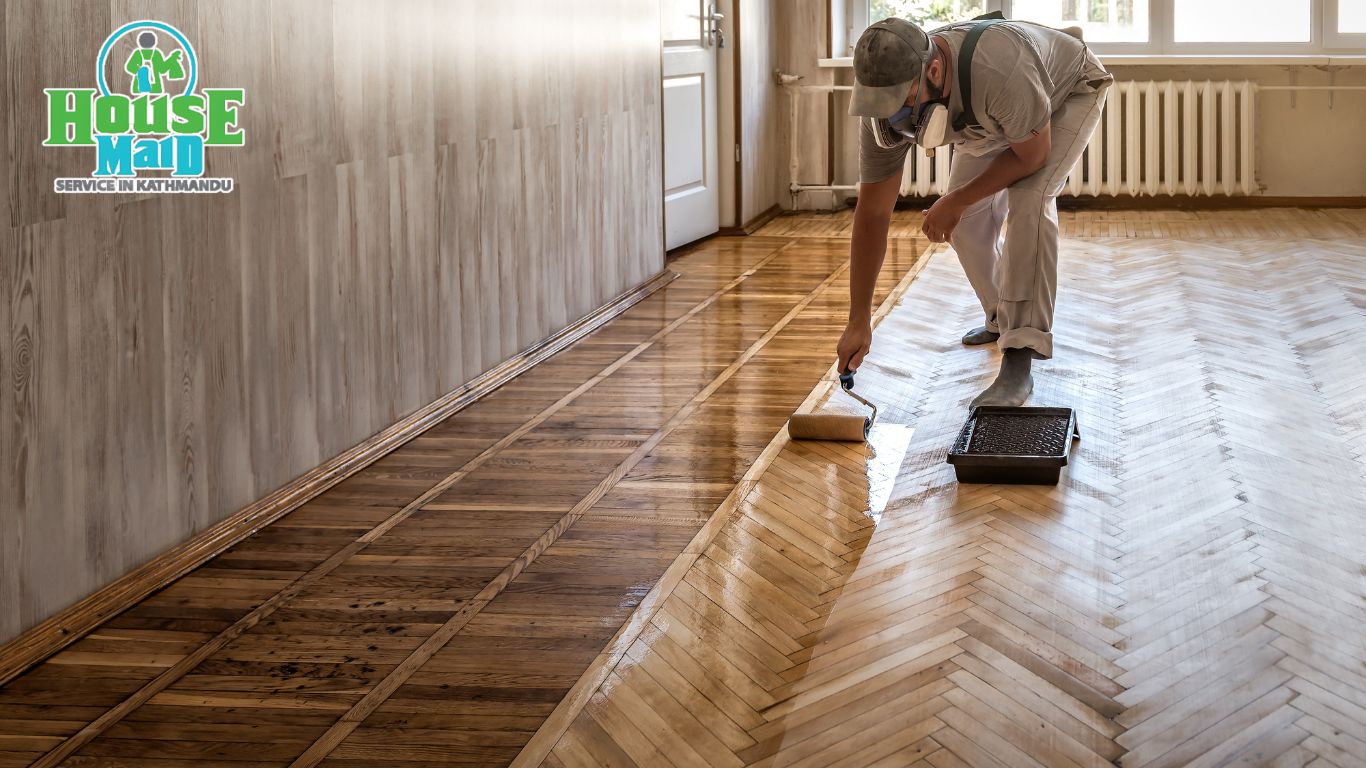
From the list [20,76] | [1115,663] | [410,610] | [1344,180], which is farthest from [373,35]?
[1344,180]

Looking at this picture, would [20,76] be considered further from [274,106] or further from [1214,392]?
[1214,392]

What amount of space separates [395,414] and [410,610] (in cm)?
110

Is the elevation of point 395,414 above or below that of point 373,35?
below

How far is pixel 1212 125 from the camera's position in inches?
278

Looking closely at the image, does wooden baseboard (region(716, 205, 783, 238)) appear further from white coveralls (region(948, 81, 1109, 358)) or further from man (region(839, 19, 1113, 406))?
white coveralls (region(948, 81, 1109, 358))

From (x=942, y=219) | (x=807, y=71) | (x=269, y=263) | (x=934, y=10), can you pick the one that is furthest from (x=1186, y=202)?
(x=269, y=263)

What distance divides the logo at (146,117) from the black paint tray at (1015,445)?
5.02 feet

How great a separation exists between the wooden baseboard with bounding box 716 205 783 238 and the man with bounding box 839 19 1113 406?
3105 mm

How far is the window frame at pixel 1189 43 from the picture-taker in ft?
23.1

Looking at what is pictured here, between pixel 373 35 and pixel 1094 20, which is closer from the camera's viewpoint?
pixel 373 35

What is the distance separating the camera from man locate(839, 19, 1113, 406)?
2822mm

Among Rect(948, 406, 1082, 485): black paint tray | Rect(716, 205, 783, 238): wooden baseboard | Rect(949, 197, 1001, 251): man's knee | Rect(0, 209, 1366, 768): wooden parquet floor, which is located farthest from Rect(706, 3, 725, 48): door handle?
Rect(948, 406, 1082, 485): black paint tray

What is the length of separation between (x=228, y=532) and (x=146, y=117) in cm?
75

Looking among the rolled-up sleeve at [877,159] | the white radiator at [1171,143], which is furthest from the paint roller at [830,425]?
the white radiator at [1171,143]
